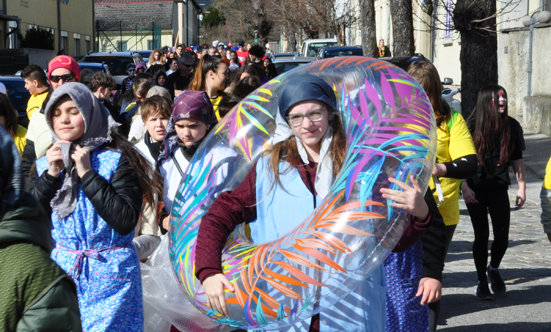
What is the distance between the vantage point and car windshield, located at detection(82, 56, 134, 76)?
19375 mm

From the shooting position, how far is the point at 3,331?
1688mm

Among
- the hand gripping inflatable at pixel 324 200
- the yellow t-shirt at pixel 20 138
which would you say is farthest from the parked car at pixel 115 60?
the hand gripping inflatable at pixel 324 200

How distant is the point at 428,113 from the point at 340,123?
36 cm

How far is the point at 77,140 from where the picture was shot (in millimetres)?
3117

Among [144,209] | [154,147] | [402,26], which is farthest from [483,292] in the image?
[402,26]

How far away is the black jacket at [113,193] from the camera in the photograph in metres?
2.97

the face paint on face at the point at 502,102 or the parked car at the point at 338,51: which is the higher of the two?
the parked car at the point at 338,51

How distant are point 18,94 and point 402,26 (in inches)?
315

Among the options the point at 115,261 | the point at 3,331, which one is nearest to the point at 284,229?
the point at 115,261

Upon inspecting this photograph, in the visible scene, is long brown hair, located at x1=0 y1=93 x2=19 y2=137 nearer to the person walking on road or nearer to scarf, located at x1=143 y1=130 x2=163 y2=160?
scarf, located at x1=143 y1=130 x2=163 y2=160

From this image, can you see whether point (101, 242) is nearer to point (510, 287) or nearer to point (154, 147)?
point (154, 147)

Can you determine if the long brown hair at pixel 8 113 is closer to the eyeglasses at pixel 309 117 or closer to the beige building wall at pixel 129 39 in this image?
the eyeglasses at pixel 309 117

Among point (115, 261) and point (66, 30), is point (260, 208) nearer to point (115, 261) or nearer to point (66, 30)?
point (115, 261)

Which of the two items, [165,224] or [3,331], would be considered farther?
[165,224]
